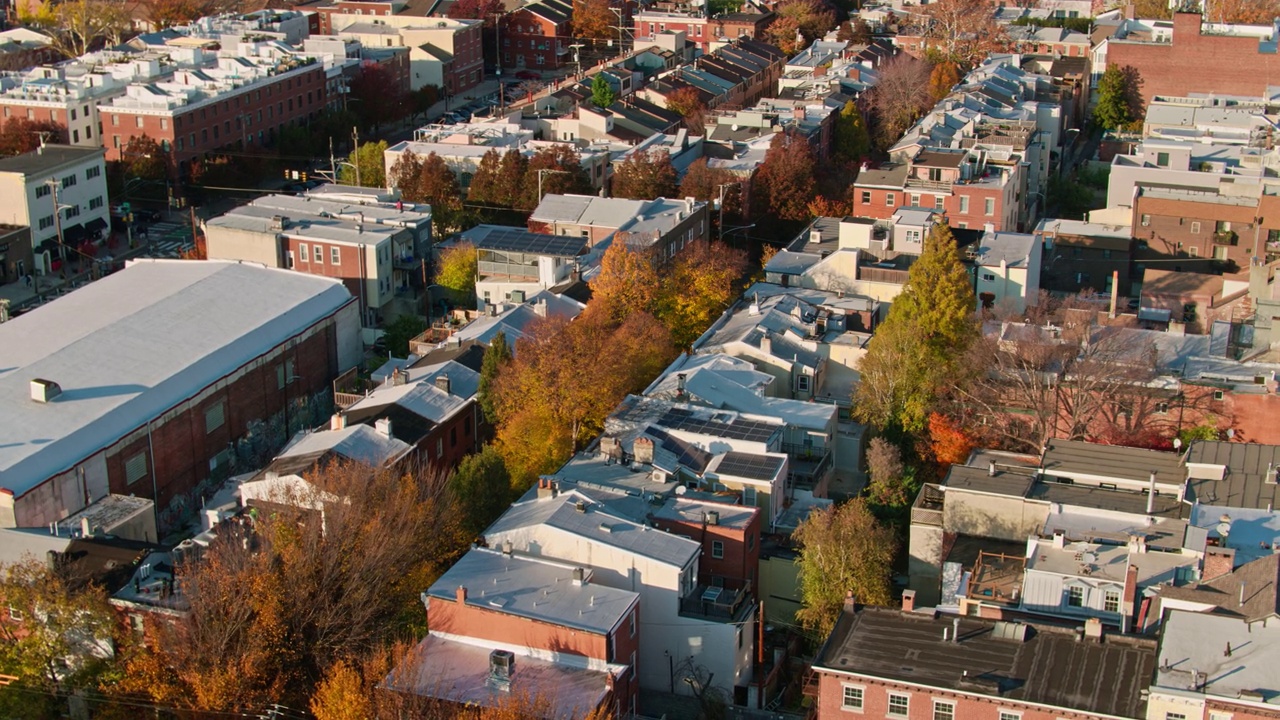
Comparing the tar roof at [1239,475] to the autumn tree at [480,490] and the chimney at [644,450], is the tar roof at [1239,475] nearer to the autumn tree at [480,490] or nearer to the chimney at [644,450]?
the chimney at [644,450]

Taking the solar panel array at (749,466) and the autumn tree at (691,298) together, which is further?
the autumn tree at (691,298)

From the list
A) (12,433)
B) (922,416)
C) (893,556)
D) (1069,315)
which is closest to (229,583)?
(12,433)

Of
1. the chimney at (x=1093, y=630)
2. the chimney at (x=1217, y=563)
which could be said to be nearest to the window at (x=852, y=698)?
the chimney at (x=1093, y=630)

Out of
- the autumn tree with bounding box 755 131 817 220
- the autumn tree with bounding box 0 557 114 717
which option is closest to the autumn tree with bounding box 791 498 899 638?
the autumn tree with bounding box 0 557 114 717

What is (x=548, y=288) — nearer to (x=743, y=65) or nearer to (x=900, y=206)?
(x=900, y=206)

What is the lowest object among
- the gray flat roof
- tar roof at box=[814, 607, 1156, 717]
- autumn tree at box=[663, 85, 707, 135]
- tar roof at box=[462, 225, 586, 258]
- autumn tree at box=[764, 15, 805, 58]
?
tar roof at box=[814, 607, 1156, 717]

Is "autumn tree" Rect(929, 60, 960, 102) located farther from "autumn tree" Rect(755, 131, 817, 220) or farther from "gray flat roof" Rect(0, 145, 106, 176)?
"gray flat roof" Rect(0, 145, 106, 176)
